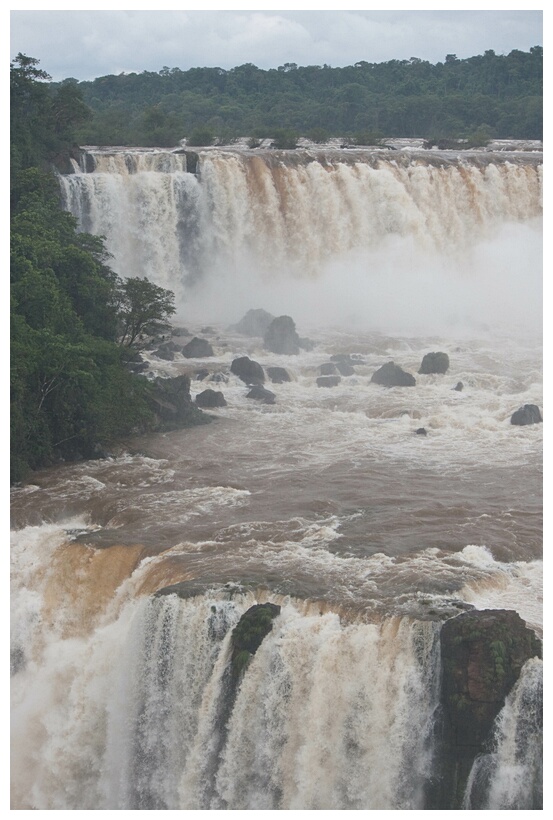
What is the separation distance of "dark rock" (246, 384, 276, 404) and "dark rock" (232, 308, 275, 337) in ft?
18.7

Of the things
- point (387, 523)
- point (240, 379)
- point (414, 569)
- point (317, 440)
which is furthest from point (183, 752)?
point (240, 379)

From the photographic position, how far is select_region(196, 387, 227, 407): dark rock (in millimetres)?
24172

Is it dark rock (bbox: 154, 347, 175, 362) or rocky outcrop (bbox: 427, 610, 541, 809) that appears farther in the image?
dark rock (bbox: 154, 347, 175, 362)

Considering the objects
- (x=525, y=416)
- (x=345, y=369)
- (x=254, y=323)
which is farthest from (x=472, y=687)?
(x=254, y=323)

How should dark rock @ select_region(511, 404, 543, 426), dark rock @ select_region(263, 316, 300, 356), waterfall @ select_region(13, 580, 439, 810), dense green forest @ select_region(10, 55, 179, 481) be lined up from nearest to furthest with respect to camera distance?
1. waterfall @ select_region(13, 580, 439, 810)
2. dense green forest @ select_region(10, 55, 179, 481)
3. dark rock @ select_region(511, 404, 543, 426)
4. dark rock @ select_region(263, 316, 300, 356)

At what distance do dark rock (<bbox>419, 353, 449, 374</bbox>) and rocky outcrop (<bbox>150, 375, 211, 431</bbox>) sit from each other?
6.30m

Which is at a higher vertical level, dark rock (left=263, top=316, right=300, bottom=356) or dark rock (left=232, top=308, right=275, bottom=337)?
dark rock (left=232, top=308, right=275, bottom=337)

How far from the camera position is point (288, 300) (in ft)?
112

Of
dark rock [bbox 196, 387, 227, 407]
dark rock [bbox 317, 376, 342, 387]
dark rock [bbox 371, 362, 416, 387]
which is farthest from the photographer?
dark rock [bbox 317, 376, 342, 387]

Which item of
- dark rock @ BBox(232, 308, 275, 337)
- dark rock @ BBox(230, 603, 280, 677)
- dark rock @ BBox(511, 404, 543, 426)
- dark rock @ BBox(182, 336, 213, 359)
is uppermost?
dark rock @ BBox(232, 308, 275, 337)

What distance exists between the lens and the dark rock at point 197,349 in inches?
1089

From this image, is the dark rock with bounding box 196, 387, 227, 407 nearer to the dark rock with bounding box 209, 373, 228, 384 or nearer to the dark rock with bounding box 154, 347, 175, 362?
the dark rock with bounding box 209, 373, 228, 384

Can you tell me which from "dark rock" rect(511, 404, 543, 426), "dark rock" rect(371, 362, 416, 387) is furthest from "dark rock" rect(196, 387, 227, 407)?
"dark rock" rect(511, 404, 543, 426)
